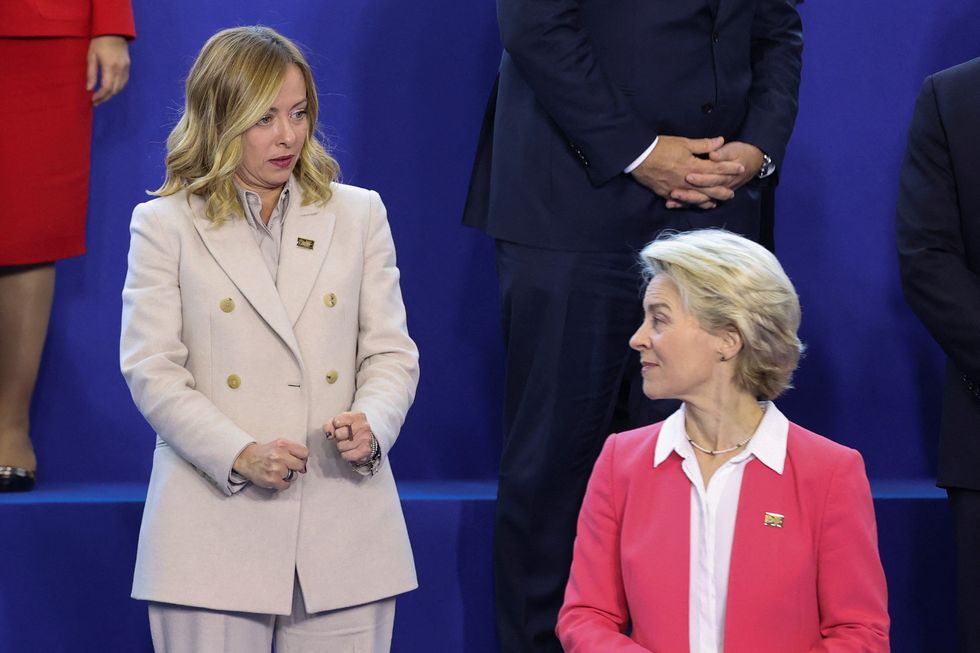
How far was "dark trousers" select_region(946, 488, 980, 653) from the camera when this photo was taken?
289 cm

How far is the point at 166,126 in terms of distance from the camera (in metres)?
3.79

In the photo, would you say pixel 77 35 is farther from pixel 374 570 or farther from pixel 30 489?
pixel 374 570

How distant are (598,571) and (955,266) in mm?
1081

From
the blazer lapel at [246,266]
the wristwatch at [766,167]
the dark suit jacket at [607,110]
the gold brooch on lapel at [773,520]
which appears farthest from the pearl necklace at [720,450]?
the wristwatch at [766,167]

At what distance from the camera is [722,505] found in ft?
7.54

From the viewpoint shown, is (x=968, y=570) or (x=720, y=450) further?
(x=968, y=570)

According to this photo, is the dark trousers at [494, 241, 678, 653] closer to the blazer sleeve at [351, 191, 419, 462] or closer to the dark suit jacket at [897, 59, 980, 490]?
the blazer sleeve at [351, 191, 419, 462]

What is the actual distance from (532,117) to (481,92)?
0.81 metres

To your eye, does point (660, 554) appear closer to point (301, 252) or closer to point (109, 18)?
point (301, 252)

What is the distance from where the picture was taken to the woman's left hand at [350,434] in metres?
2.46

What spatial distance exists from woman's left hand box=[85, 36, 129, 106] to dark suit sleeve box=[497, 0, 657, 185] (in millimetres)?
974

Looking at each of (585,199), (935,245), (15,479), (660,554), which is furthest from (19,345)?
(935,245)

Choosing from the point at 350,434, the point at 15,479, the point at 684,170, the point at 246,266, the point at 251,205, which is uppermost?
the point at 684,170

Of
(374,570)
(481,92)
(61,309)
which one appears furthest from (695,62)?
(61,309)
